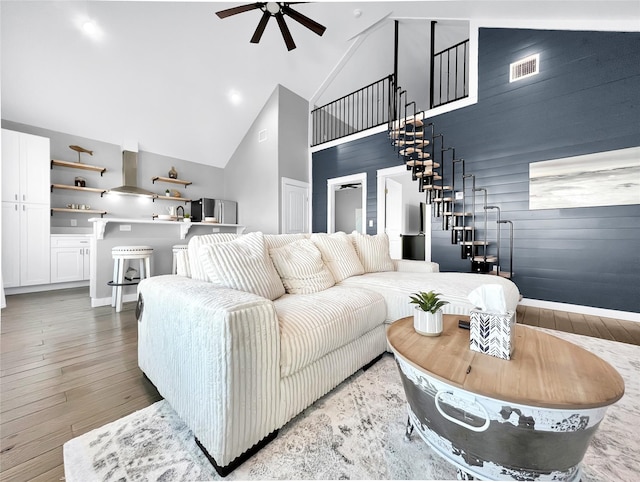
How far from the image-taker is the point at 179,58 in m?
4.38

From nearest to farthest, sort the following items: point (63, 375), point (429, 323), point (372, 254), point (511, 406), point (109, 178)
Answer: point (511, 406)
point (429, 323)
point (63, 375)
point (372, 254)
point (109, 178)

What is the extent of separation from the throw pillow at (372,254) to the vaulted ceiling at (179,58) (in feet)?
12.2

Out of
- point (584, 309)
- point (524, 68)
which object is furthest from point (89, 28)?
point (584, 309)

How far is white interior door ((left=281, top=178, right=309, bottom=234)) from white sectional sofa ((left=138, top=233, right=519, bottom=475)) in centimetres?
355

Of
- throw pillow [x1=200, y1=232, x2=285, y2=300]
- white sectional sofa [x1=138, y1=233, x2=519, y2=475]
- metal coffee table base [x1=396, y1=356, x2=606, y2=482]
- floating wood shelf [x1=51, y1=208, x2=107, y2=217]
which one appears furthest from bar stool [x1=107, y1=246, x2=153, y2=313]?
metal coffee table base [x1=396, y1=356, x2=606, y2=482]

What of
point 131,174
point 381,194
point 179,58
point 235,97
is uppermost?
point 179,58

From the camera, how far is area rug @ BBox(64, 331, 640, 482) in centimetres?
98

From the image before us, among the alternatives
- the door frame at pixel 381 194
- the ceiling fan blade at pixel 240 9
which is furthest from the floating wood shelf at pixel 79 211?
the door frame at pixel 381 194

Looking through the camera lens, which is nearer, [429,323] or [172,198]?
[429,323]

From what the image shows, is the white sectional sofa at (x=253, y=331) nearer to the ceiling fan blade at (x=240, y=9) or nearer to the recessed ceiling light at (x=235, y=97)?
the ceiling fan blade at (x=240, y=9)

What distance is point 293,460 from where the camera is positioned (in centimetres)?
103

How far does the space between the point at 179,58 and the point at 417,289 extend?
5310 millimetres

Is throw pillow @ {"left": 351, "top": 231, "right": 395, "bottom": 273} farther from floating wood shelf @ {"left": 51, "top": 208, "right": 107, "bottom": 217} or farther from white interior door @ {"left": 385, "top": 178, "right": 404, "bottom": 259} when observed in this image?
floating wood shelf @ {"left": 51, "top": 208, "right": 107, "bottom": 217}

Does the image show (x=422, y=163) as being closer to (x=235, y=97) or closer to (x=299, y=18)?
(x=299, y=18)
